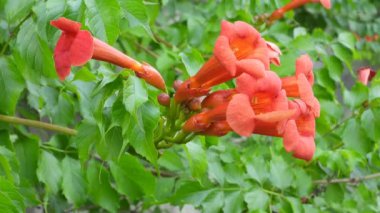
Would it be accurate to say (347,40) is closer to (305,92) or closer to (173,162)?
(173,162)

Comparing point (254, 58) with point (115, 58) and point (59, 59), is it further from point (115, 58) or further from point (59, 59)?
point (59, 59)

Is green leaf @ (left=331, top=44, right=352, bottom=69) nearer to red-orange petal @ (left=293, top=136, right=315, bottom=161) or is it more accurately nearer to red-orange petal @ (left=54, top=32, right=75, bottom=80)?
red-orange petal @ (left=293, top=136, right=315, bottom=161)

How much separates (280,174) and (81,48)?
147 cm

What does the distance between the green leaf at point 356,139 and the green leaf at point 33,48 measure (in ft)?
4.34

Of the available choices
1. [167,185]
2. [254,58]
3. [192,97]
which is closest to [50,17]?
[192,97]

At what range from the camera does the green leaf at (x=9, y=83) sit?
214 centimetres

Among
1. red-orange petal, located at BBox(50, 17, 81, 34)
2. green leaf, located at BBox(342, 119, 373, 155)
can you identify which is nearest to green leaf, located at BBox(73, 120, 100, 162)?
red-orange petal, located at BBox(50, 17, 81, 34)

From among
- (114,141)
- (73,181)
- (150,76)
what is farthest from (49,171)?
(150,76)

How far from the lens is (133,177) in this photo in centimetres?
243

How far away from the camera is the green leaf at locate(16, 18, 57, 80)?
192 centimetres

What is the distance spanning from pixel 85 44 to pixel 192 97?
0.40 metres

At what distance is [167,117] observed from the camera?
71.6 inches

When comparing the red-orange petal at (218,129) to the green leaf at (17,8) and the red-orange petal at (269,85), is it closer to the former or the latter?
the red-orange petal at (269,85)

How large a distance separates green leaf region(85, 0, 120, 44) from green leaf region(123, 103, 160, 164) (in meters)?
0.22
